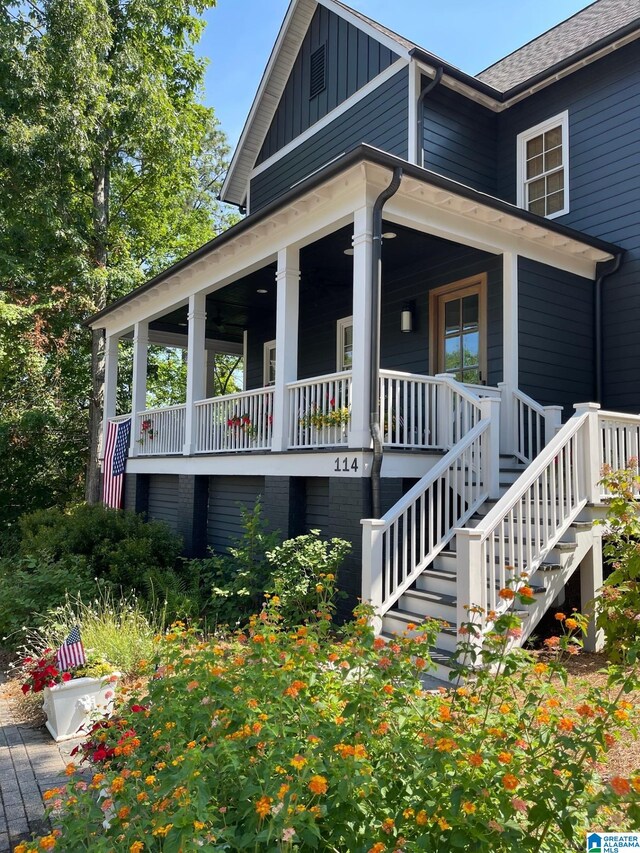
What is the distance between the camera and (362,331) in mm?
Result: 6715

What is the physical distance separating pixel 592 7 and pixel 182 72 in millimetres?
10351

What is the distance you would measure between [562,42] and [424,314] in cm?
586

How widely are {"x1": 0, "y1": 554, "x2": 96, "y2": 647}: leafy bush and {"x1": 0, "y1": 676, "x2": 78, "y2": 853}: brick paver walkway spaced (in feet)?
5.98

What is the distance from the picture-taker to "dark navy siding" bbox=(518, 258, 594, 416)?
8227 mm

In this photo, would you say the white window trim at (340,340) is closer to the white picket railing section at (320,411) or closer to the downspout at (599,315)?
the white picket railing section at (320,411)

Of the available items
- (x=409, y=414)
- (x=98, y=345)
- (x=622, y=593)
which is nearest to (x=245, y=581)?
(x=409, y=414)

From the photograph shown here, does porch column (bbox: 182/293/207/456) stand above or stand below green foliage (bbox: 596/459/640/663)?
above

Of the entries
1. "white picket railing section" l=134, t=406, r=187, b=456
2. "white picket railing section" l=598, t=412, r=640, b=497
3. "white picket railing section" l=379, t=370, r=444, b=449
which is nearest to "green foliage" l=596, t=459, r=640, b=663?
"white picket railing section" l=598, t=412, r=640, b=497

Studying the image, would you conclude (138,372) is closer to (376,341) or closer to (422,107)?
(422,107)

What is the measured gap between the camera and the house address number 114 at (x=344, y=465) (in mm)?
6616

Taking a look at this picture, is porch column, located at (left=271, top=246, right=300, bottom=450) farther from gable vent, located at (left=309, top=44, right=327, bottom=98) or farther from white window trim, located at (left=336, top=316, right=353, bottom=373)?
gable vent, located at (left=309, top=44, right=327, bottom=98)

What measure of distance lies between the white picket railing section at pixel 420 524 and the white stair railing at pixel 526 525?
62 cm

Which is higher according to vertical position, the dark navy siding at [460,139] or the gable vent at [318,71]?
the gable vent at [318,71]

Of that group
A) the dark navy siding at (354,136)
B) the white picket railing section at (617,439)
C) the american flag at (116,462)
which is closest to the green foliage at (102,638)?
the white picket railing section at (617,439)
